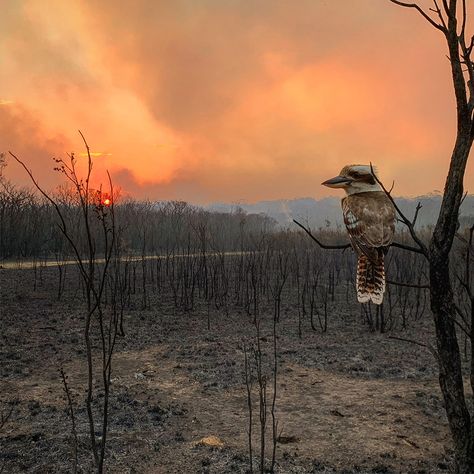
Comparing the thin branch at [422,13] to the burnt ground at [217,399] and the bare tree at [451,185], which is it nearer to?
the bare tree at [451,185]

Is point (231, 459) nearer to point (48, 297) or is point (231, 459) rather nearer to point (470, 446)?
point (470, 446)

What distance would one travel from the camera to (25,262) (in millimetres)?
21344

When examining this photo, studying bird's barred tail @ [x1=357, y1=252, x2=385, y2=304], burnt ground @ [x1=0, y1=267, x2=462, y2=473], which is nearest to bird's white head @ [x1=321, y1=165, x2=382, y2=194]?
bird's barred tail @ [x1=357, y1=252, x2=385, y2=304]

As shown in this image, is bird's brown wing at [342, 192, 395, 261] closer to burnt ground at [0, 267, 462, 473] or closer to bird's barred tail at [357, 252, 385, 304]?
bird's barred tail at [357, 252, 385, 304]

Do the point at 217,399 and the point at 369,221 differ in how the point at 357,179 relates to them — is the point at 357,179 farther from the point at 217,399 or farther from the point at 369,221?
the point at 217,399

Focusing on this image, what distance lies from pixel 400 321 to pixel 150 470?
849 centimetres

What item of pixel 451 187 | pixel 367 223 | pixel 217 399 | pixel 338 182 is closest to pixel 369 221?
pixel 367 223

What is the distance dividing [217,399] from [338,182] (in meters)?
5.38

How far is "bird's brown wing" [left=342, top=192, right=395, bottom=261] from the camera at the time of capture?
4.95 ft

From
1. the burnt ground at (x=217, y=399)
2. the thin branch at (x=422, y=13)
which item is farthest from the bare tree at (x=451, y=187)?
the burnt ground at (x=217, y=399)

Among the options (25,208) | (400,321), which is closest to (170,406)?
(400,321)

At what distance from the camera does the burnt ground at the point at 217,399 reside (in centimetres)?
460

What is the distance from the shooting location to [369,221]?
5.16 ft

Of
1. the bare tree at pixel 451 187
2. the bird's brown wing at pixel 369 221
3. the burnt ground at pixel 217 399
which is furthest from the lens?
the burnt ground at pixel 217 399
